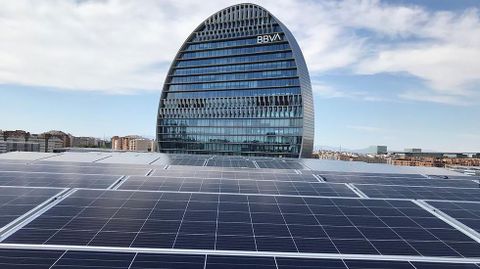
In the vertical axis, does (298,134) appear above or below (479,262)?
above

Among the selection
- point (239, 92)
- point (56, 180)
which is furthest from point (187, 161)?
point (239, 92)

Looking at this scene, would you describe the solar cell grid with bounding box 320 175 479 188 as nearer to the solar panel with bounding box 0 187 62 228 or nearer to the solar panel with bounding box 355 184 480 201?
the solar panel with bounding box 355 184 480 201

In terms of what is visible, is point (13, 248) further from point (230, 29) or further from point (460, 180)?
point (230, 29)

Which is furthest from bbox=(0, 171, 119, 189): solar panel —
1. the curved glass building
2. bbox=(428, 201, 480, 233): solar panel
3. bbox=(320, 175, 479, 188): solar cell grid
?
the curved glass building

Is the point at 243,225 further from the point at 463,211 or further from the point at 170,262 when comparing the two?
the point at 463,211

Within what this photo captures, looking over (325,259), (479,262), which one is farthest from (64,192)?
(479,262)

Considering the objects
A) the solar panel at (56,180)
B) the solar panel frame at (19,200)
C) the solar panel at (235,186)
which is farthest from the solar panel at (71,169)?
the solar panel frame at (19,200)
